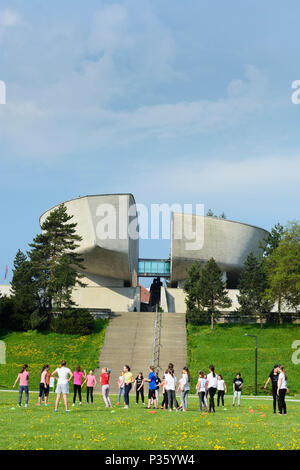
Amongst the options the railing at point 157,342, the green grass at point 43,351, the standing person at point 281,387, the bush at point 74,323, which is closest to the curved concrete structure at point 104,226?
the railing at point 157,342

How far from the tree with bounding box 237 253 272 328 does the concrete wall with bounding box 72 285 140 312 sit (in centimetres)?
1461

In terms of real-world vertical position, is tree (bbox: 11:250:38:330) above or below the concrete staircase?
above

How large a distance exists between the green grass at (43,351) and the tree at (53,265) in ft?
11.3

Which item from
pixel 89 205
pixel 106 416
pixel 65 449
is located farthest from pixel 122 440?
pixel 89 205

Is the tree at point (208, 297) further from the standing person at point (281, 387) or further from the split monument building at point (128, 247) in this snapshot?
the standing person at point (281, 387)

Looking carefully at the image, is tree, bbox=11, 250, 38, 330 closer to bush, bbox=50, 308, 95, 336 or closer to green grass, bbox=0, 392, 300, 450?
bush, bbox=50, 308, 95, 336

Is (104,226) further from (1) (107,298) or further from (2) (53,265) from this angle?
(1) (107,298)

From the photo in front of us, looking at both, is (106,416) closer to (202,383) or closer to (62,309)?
(202,383)

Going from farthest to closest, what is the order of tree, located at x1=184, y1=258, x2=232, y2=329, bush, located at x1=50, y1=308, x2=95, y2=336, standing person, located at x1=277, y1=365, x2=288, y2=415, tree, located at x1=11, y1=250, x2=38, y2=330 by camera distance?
tree, located at x1=184, y1=258, x2=232, y2=329, tree, located at x1=11, y1=250, x2=38, y2=330, bush, located at x1=50, y1=308, x2=95, y2=336, standing person, located at x1=277, y1=365, x2=288, y2=415

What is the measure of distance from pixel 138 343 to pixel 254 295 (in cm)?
1342

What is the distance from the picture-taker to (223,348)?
39.4 meters

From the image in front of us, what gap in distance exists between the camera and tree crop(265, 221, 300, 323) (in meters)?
45.2

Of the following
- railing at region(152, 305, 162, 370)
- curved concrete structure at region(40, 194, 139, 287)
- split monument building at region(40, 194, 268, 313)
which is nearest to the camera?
railing at region(152, 305, 162, 370)

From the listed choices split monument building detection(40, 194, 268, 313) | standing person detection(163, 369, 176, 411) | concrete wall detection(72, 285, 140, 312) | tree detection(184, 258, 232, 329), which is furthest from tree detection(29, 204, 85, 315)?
standing person detection(163, 369, 176, 411)
